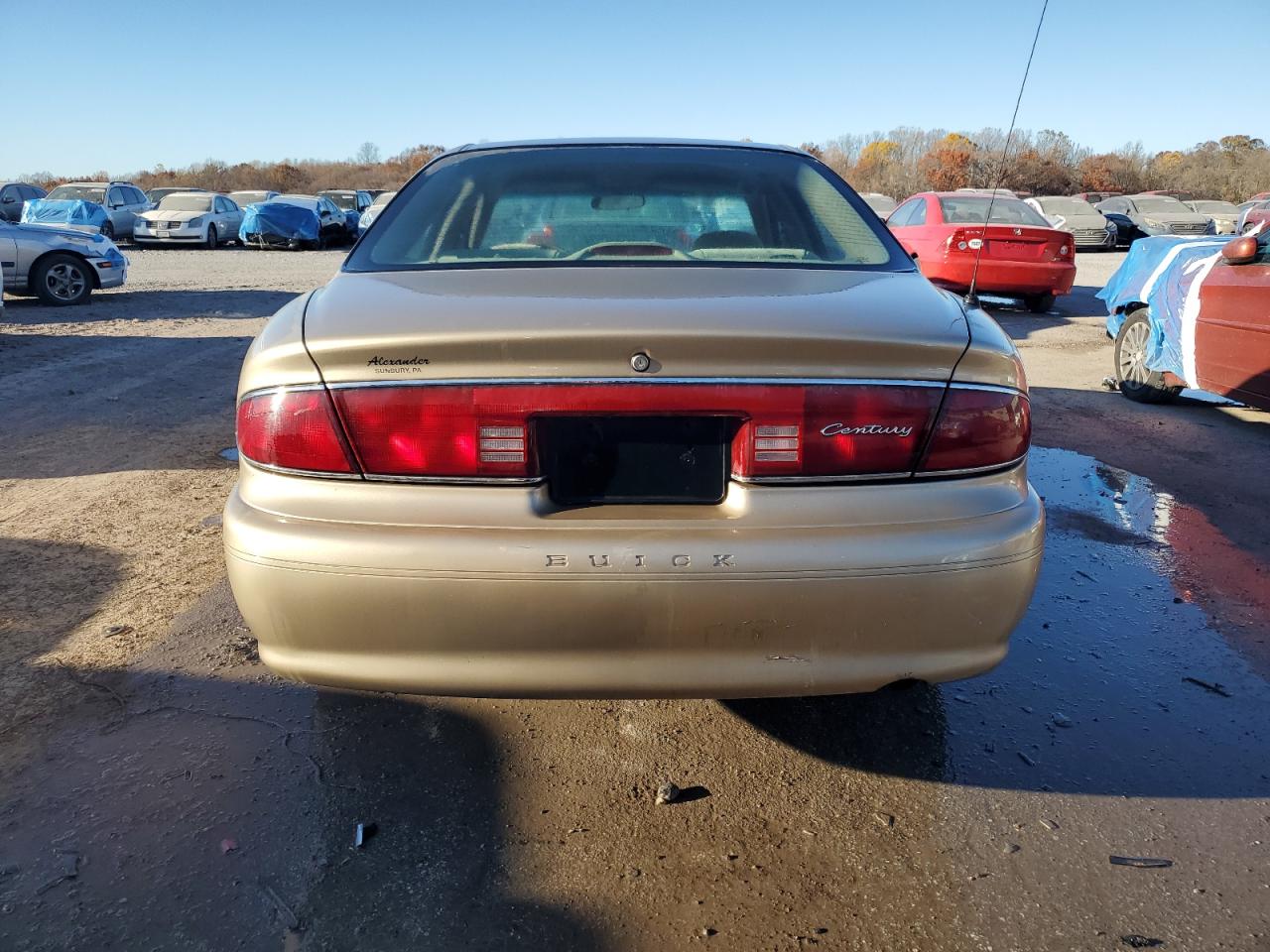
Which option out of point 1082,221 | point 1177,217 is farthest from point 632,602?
point 1177,217

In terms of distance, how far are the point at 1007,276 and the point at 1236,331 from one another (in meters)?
5.36

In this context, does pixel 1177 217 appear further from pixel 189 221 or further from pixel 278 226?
pixel 189 221

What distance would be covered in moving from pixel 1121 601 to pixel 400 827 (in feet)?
9.01

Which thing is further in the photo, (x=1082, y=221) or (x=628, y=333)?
(x=1082, y=221)

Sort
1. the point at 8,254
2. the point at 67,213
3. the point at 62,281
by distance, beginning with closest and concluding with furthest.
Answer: the point at 8,254 < the point at 62,281 < the point at 67,213

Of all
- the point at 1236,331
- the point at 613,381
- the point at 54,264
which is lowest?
the point at 54,264

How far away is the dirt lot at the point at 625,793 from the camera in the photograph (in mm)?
1833

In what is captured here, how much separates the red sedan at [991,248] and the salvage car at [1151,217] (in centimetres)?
1508

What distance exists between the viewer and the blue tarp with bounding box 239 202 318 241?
78.1ft

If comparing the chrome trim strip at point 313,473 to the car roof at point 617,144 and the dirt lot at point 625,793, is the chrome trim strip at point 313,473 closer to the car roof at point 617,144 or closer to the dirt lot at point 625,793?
the dirt lot at point 625,793

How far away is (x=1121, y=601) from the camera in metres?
3.35

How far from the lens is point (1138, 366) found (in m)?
6.73

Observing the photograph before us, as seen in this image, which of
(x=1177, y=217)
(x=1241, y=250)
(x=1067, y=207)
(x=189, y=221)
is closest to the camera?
(x=1241, y=250)

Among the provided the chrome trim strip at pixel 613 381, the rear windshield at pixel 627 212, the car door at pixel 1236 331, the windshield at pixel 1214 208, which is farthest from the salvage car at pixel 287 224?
the windshield at pixel 1214 208
